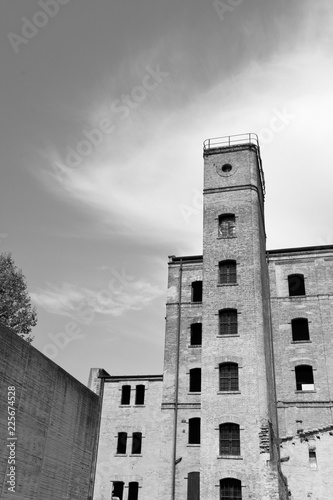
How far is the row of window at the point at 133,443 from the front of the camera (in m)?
25.4

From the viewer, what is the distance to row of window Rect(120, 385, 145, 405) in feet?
87.9

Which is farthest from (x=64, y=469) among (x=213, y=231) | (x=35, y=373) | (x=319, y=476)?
(x=213, y=231)

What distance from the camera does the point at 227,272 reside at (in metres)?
23.9

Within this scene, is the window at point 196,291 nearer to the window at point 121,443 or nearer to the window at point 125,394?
the window at point 125,394

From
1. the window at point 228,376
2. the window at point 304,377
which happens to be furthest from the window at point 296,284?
the window at point 228,376

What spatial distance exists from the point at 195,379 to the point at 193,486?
5.38 m

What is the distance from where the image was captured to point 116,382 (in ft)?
90.1

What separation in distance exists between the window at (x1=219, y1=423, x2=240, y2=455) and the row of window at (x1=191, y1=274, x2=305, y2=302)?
22.7 feet

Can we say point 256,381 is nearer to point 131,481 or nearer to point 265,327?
point 265,327

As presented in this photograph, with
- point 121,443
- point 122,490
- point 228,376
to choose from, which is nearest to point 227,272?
point 228,376

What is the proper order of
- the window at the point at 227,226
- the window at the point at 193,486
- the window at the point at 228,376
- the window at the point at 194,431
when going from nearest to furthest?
the window at the point at 228,376
the window at the point at 193,486
the window at the point at 194,431
the window at the point at 227,226

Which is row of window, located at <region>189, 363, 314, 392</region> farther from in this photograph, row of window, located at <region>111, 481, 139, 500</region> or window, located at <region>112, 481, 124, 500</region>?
window, located at <region>112, 481, 124, 500</region>

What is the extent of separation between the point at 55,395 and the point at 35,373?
208 cm

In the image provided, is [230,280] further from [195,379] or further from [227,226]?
[195,379]
